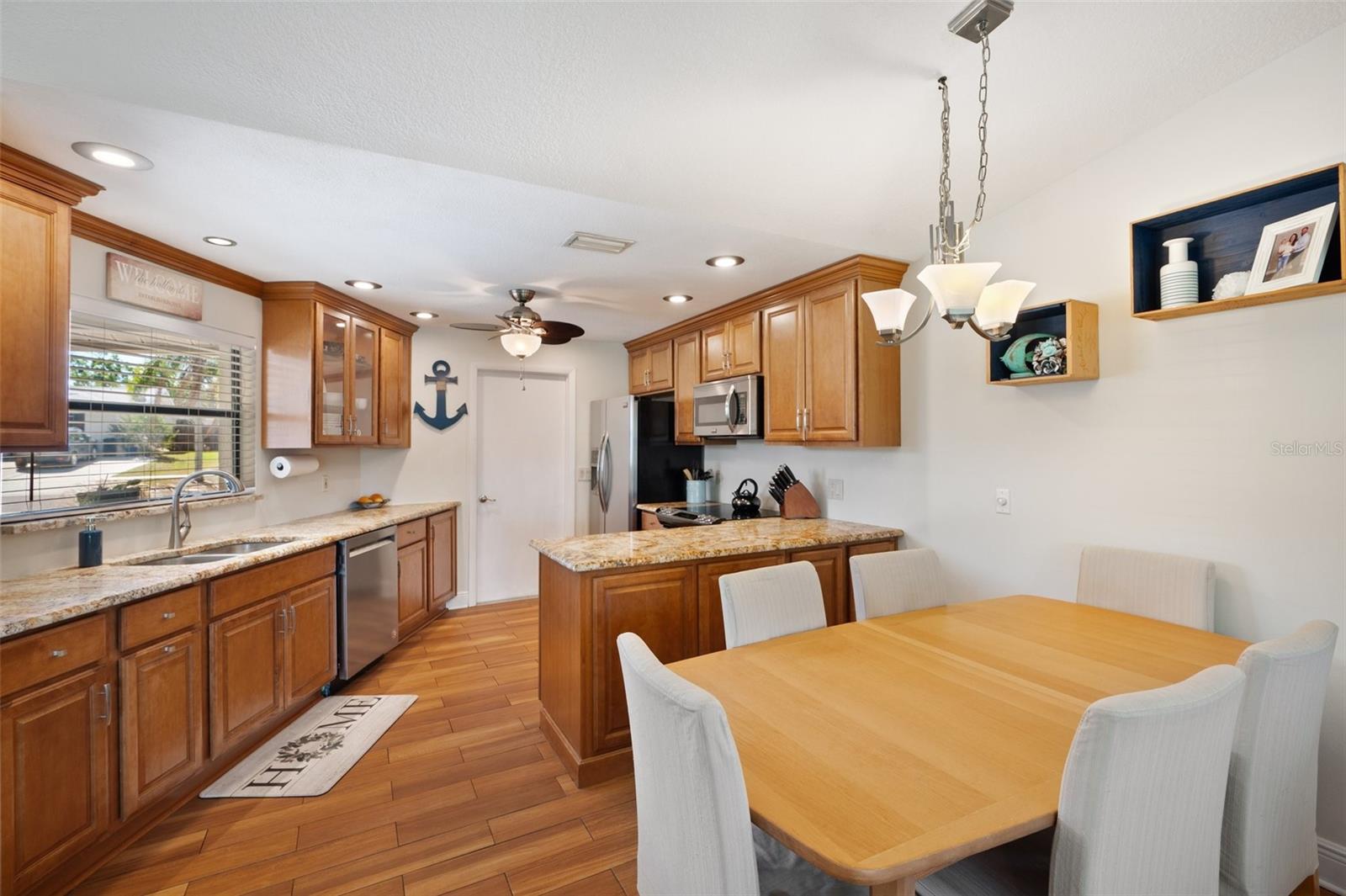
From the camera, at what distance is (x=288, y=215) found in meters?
2.50

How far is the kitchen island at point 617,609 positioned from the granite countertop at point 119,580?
4.14ft

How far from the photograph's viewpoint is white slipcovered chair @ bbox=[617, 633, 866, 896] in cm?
99

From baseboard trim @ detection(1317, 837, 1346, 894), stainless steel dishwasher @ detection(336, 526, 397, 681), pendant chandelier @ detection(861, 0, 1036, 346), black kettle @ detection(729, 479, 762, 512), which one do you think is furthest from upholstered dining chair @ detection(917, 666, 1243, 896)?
stainless steel dishwasher @ detection(336, 526, 397, 681)

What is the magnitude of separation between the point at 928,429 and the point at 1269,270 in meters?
1.48

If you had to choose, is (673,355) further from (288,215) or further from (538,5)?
(538,5)

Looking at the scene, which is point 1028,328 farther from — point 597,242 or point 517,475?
point 517,475

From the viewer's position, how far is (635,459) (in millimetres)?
4766

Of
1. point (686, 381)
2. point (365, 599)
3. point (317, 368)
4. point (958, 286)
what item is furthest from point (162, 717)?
point (686, 381)

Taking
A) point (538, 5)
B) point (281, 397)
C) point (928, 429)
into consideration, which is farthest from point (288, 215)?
point (928, 429)

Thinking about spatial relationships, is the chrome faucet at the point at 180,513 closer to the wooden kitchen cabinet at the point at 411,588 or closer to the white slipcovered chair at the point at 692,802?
the wooden kitchen cabinet at the point at 411,588

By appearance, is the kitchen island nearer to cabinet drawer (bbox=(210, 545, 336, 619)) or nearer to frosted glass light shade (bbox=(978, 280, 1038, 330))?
cabinet drawer (bbox=(210, 545, 336, 619))

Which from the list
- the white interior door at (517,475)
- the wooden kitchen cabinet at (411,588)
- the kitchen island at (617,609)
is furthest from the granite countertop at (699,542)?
the white interior door at (517,475)

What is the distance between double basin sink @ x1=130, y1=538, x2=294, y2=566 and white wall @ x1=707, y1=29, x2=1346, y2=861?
351 centimetres

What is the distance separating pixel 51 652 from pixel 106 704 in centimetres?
30
